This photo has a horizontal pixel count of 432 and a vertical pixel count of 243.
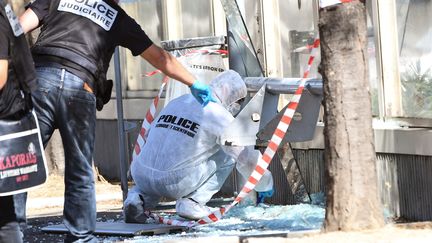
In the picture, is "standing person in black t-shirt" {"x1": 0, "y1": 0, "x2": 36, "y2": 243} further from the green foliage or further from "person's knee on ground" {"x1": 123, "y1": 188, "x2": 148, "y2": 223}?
the green foliage

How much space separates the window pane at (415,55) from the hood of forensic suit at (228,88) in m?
1.26

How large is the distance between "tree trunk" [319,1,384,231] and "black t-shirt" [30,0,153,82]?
1661mm

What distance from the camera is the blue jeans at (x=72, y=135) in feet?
25.3

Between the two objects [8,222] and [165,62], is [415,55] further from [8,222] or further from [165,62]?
[8,222]

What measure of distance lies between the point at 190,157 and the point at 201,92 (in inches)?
28.8

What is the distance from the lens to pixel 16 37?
6.52 m

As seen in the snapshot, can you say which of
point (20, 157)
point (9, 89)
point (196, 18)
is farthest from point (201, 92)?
point (196, 18)

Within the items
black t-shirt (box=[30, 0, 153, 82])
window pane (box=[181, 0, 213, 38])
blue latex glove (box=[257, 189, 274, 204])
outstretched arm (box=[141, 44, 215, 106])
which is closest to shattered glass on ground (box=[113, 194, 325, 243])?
blue latex glove (box=[257, 189, 274, 204])

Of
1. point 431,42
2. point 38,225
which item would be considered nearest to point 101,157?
point 38,225

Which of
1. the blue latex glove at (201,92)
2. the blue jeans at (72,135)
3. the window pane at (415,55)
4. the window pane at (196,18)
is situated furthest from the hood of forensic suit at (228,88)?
the window pane at (196,18)

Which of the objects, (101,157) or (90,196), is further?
(101,157)

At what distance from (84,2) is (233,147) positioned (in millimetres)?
1925

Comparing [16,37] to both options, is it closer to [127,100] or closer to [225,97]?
[225,97]

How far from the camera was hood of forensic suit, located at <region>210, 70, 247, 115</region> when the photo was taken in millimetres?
9531
